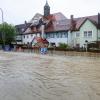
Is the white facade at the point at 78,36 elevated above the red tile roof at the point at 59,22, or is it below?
below

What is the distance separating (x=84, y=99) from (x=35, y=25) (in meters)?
80.6

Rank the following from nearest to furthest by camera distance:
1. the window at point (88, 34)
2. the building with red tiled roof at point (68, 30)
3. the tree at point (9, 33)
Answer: the building with red tiled roof at point (68, 30)
the window at point (88, 34)
the tree at point (9, 33)

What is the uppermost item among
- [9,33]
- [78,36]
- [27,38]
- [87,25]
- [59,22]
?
[59,22]

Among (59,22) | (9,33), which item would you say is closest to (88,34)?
(59,22)

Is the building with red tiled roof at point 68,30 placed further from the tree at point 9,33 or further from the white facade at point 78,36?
the tree at point 9,33

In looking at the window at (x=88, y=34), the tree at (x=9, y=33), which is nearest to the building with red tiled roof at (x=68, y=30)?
the window at (x=88, y=34)

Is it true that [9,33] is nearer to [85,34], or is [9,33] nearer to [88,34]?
[85,34]

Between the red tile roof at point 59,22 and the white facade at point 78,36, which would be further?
the red tile roof at point 59,22

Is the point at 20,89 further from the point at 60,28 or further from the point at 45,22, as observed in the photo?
the point at 45,22

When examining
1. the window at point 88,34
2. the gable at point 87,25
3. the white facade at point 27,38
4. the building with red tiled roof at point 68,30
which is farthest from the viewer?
the white facade at point 27,38

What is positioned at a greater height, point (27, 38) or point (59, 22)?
point (59, 22)

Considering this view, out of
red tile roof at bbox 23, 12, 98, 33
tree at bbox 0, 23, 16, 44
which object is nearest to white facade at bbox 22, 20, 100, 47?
red tile roof at bbox 23, 12, 98, 33

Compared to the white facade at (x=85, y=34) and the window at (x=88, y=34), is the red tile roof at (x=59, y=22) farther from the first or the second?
the window at (x=88, y=34)

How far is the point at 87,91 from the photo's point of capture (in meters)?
14.2
